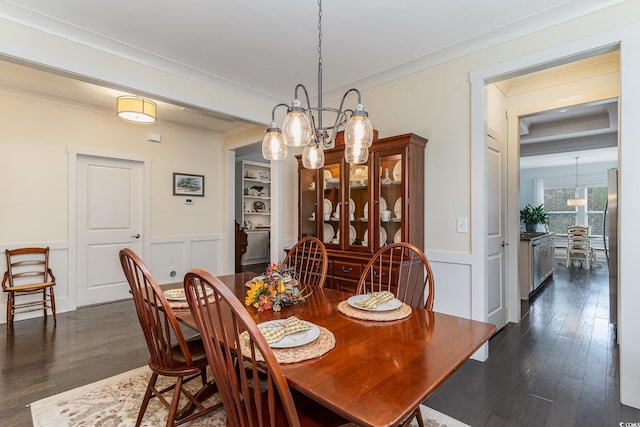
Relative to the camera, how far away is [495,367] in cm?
252

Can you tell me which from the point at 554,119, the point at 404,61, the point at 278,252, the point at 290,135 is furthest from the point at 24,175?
the point at 554,119

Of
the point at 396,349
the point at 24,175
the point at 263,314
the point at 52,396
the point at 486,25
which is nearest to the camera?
the point at 396,349

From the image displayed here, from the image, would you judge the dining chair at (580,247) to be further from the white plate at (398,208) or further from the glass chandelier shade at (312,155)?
the glass chandelier shade at (312,155)

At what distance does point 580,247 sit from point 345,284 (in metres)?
6.97

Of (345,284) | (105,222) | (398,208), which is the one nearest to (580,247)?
(398,208)

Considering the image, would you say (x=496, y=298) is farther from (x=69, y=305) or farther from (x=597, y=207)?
(x=597, y=207)

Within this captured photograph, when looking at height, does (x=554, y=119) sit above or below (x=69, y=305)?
above

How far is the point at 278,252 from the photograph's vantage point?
4.11 m

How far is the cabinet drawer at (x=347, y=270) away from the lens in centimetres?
293

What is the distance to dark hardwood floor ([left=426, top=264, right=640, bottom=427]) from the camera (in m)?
1.91

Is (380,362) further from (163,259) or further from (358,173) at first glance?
(163,259)

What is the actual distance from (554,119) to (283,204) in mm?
4302

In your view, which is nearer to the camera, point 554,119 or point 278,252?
point 278,252

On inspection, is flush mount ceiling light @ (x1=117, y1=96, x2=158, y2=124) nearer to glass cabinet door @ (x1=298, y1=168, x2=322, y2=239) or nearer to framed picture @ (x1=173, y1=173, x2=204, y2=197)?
framed picture @ (x1=173, y1=173, x2=204, y2=197)
